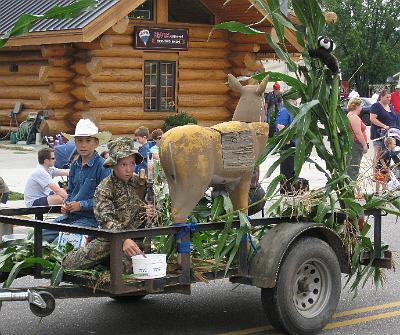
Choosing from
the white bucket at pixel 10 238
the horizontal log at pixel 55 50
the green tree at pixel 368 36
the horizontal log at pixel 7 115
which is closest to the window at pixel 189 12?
the horizontal log at pixel 55 50

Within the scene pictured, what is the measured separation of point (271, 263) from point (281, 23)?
73.3 inches

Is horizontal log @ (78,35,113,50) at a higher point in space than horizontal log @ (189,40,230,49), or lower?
lower

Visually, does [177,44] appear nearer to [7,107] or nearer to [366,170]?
[7,107]

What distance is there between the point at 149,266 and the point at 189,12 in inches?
790

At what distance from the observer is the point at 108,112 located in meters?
23.9

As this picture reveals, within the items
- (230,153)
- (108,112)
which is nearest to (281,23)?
(230,153)

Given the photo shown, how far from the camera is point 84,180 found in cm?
757

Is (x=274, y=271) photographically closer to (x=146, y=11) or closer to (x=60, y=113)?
(x=60, y=113)

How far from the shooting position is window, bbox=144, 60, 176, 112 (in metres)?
24.9

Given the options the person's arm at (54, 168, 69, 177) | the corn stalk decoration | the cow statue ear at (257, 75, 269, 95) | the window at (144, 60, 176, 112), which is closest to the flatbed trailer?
the corn stalk decoration

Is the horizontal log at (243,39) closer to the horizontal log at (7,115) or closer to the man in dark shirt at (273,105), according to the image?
the man in dark shirt at (273,105)

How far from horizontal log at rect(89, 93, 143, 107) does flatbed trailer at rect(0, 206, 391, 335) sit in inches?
646

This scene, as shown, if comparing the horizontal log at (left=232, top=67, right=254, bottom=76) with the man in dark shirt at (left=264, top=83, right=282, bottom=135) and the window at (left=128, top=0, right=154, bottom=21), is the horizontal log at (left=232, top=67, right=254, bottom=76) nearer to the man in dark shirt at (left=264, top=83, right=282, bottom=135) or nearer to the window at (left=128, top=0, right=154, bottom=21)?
the man in dark shirt at (left=264, top=83, right=282, bottom=135)

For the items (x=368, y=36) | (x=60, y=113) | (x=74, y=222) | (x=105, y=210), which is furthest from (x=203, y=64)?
(x=368, y=36)
